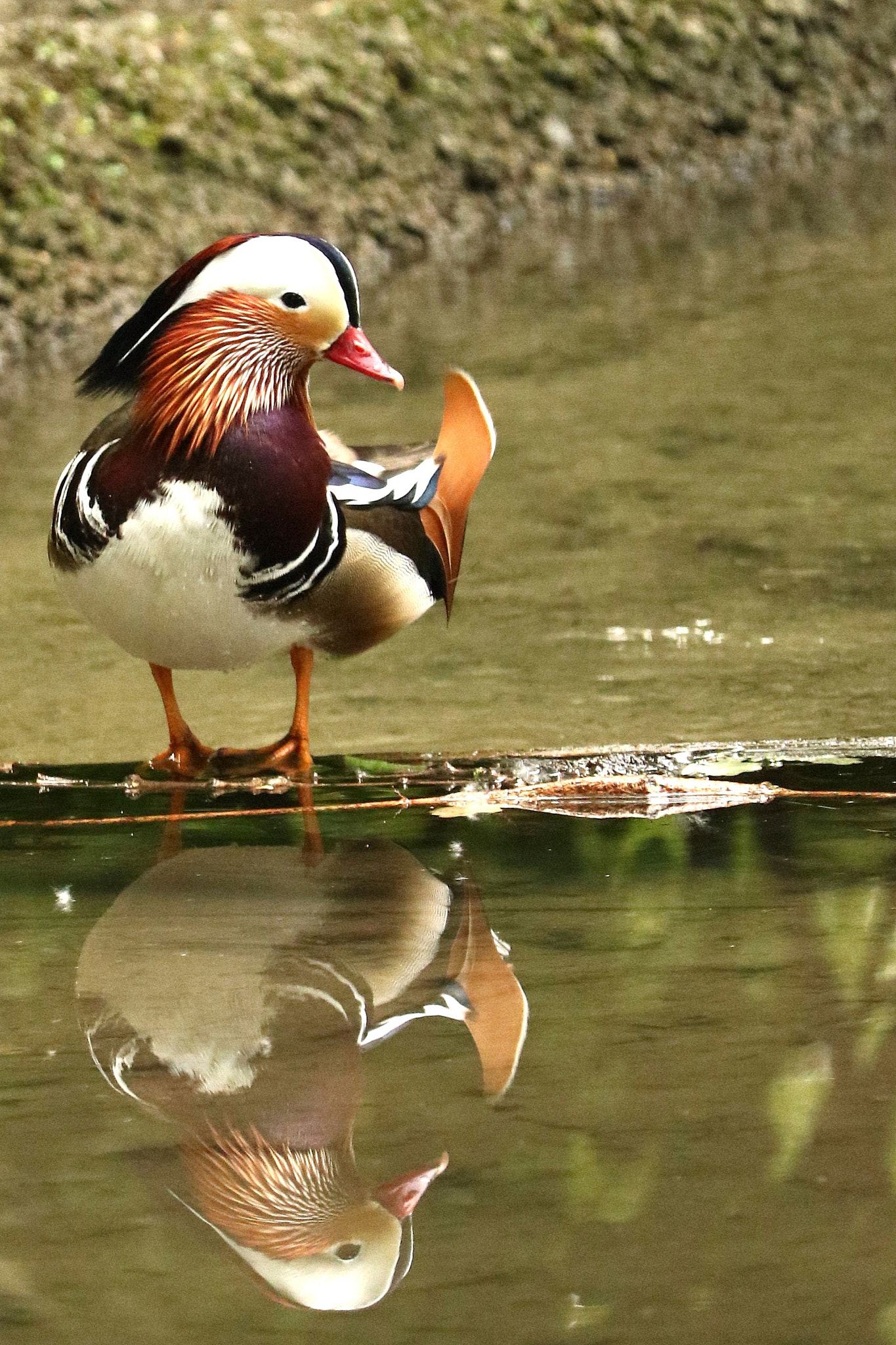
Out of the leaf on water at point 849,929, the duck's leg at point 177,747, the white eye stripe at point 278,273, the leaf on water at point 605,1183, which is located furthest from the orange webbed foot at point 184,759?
the leaf on water at point 605,1183

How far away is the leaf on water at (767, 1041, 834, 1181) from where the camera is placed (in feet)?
5.92

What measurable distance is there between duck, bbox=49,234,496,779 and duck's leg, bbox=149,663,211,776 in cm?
14

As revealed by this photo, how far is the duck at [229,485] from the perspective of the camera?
2.78m

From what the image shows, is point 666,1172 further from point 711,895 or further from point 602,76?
point 602,76

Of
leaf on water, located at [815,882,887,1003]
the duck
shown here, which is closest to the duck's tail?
the duck

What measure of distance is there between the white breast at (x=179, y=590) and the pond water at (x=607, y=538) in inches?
33.3

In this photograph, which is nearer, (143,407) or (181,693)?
(143,407)

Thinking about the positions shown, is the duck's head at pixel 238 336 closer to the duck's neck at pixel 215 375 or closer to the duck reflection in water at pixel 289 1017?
the duck's neck at pixel 215 375

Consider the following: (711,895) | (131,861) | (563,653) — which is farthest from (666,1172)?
(563,653)

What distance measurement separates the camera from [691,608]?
15.0 feet

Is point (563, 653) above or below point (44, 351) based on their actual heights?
above

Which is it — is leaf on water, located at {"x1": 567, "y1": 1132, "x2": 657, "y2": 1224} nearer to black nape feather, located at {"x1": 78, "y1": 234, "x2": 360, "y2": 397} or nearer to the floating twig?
the floating twig

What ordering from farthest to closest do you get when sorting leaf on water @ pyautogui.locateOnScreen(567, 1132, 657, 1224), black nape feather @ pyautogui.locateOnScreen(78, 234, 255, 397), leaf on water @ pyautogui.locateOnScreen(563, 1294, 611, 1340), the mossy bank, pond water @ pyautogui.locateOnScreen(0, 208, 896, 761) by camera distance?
the mossy bank
pond water @ pyautogui.locateOnScreen(0, 208, 896, 761)
black nape feather @ pyautogui.locateOnScreen(78, 234, 255, 397)
leaf on water @ pyautogui.locateOnScreen(567, 1132, 657, 1224)
leaf on water @ pyautogui.locateOnScreen(563, 1294, 611, 1340)

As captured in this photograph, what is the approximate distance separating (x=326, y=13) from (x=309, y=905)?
274 inches
